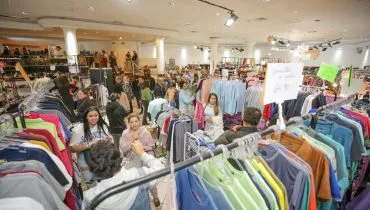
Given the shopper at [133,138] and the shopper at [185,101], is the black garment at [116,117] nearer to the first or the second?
the shopper at [133,138]

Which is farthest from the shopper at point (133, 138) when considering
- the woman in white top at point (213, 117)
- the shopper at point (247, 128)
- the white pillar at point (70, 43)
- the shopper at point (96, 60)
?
the shopper at point (96, 60)

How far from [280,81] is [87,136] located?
2.35 metres

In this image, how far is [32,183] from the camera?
1.24 metres

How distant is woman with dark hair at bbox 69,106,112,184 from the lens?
7.99ft

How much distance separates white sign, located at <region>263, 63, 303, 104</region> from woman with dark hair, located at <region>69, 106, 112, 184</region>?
80.1 inches

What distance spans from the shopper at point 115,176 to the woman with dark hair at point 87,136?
1.11m

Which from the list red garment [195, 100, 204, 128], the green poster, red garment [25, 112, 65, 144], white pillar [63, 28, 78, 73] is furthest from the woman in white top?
white pillar [63, 28, 78, 73]

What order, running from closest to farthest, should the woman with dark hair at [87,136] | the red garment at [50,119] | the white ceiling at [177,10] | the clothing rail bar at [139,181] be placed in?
the clothing rail bar at [139,181]
the red garment at [50,119]
the woman with dark hair at [87,136]
the white ceiling at [177,10]

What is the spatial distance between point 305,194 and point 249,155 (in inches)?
17.3

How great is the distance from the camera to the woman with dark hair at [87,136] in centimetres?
244

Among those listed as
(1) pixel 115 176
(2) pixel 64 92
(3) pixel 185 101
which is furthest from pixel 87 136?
(2) pixel 64 92

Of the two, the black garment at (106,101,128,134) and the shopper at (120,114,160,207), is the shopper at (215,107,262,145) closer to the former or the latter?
the shopper at (120,114,160,207)

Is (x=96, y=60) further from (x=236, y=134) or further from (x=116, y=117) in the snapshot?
(x=236, y=134)

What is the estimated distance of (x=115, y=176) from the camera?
1.38m
